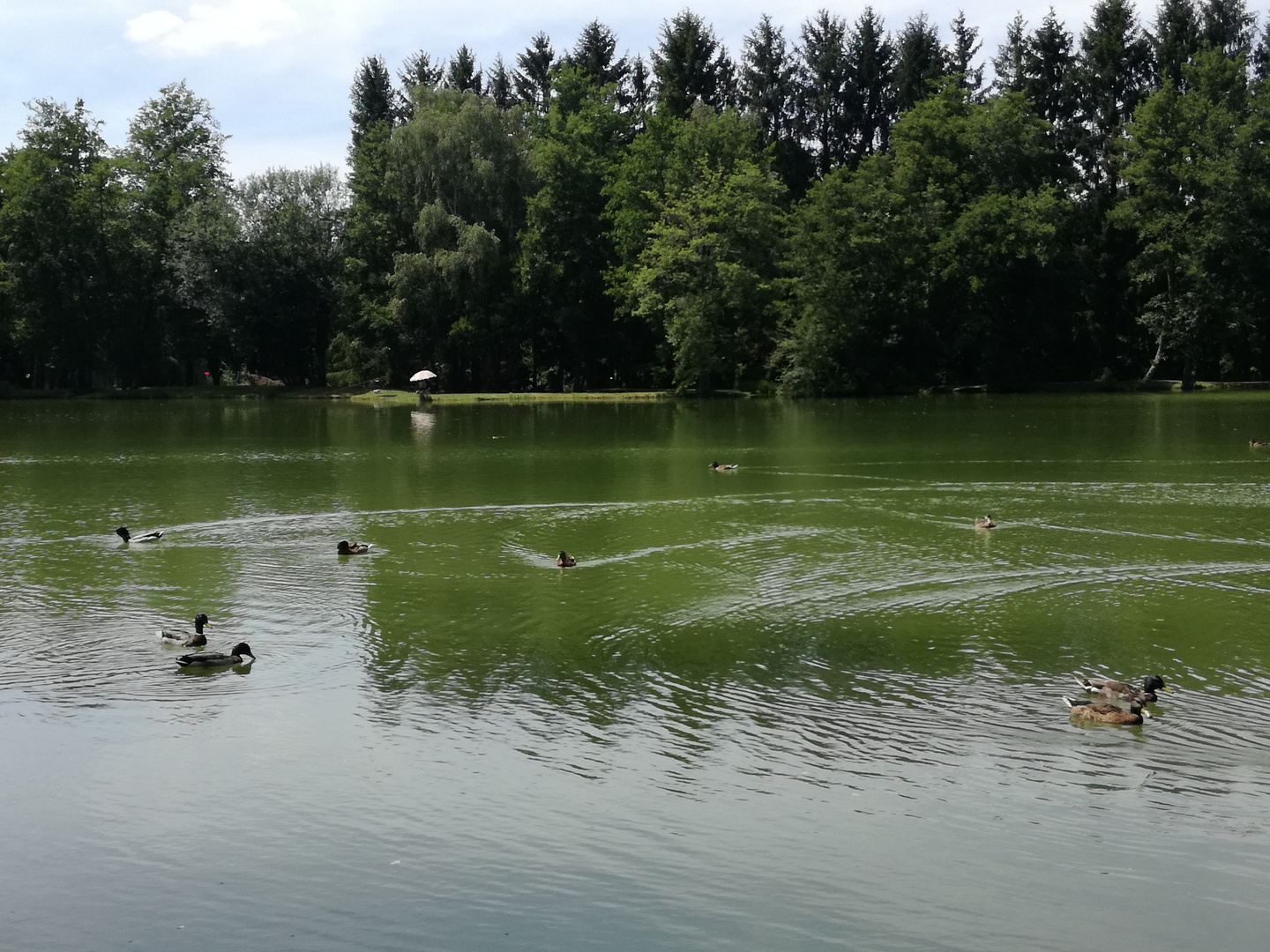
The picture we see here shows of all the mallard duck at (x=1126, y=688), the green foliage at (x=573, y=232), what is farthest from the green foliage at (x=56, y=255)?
the mallard duck at (x=1126, y=688)

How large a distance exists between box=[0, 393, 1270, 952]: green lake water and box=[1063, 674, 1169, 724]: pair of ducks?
20 cm

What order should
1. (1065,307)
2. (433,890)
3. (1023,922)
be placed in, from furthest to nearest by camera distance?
(1065,307) < (433,890) < (1023,922)

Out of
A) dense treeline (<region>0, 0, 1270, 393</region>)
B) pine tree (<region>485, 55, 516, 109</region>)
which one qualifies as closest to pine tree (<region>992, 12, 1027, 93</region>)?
dense treeline (<region>0, 0, 1270, 393</region>)

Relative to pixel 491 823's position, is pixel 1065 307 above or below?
above

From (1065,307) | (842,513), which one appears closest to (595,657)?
(842,513)

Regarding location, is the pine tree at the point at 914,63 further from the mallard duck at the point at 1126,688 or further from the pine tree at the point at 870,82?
the mallard duck at the point at 1126,688

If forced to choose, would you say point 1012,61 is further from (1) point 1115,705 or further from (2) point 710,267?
(1) point 1115,705

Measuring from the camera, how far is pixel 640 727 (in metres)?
12.0

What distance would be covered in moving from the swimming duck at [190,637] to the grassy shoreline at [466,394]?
206ft

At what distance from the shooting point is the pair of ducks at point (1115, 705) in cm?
1158

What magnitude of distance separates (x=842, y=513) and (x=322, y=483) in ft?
44.8

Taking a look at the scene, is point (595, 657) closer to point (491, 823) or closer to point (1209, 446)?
point (491, 823)

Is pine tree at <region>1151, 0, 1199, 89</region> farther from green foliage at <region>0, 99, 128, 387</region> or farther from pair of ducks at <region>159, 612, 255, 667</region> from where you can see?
pair of ducks at <region>159, 612, 255, 667</region>

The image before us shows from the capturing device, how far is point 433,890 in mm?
8625
